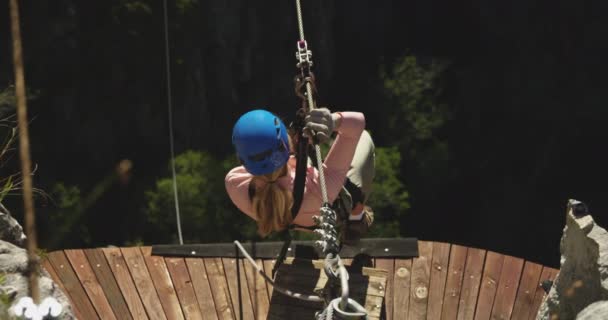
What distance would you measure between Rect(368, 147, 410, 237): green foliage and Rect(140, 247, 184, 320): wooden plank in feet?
28.4

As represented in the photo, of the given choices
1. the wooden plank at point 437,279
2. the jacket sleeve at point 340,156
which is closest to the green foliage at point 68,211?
the wooden plank at point 437,279

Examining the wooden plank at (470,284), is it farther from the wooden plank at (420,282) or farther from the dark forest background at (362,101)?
the dark forest background at (362,101)

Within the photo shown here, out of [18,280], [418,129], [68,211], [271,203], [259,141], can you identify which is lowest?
[68,211]

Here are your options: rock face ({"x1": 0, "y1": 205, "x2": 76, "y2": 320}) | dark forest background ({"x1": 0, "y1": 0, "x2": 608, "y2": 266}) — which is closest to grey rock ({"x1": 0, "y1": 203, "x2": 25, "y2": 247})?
rock face ({"x1": 0, "y1": 205, "x2": 76, "y2": 320})

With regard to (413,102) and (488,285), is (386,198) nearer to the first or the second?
(413,102)

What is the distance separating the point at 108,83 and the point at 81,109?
605 millimetres

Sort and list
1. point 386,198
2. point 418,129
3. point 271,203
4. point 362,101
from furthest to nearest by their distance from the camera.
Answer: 1. point 362,101
2. point 418,129
3. point 386,198
4. point 271,203

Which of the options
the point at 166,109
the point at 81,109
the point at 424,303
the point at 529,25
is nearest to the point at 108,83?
the point at 81,109

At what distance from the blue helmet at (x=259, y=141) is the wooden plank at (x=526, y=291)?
1.54 meters

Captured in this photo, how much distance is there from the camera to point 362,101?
16.6 m

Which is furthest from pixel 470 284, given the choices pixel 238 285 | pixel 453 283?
pixel 238 285

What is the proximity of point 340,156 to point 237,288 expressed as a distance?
3.55ft

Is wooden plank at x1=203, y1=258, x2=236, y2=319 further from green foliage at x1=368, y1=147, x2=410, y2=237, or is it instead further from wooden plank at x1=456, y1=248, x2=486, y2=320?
green foliage at x1=368, y1=147, x2=410, y2=237

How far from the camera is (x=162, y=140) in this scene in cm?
1452
